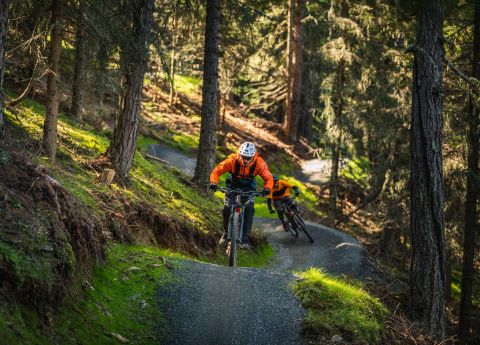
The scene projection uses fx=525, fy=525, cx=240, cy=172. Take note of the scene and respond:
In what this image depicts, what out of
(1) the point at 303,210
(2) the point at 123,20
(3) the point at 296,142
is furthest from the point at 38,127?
(3) the point at 296,142

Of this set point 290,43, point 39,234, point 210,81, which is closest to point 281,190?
point 210,81

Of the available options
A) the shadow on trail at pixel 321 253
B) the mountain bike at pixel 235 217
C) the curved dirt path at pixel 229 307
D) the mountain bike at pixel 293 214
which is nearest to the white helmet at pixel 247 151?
the mountain bike at pixel 235 217

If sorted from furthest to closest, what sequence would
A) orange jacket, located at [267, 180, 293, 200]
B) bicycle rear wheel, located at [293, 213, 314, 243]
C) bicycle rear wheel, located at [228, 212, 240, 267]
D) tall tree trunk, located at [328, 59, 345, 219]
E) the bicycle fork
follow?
tall tree trunk, located at [328, 59, 345, 219]
bicycle rear wheel, located at [293, 213, 314, 243]
orange jacket, located at [267, 180, 293, 200]
the bicycle fork
bicycle rear wheel, located at [228, 212, 240, 267]

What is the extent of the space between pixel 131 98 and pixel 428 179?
6961 mm

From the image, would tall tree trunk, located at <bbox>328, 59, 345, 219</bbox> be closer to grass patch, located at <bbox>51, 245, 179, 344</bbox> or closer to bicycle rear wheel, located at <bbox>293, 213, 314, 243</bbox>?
bicycle rear wheel, located at <bbox>293, 213, 314, 243</bbox>

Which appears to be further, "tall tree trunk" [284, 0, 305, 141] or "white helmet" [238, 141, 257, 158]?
"tall tree trunk" [284, 0, 305, 141]

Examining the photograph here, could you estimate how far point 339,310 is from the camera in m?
7.71

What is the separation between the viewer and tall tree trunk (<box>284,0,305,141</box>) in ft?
113

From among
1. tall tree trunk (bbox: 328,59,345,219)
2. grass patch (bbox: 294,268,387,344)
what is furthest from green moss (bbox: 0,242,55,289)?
tall tree trunk (bbox: 328,59,345,219)

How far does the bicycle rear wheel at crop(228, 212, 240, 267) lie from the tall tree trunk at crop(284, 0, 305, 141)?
25780 mm

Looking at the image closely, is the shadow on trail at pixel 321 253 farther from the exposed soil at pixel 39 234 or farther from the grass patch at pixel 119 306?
the exposed soil at pixel 39 234

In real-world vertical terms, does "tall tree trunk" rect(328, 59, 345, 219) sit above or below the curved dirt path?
above

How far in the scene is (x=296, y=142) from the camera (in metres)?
39.4

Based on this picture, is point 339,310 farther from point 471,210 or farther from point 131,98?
point 471,210
